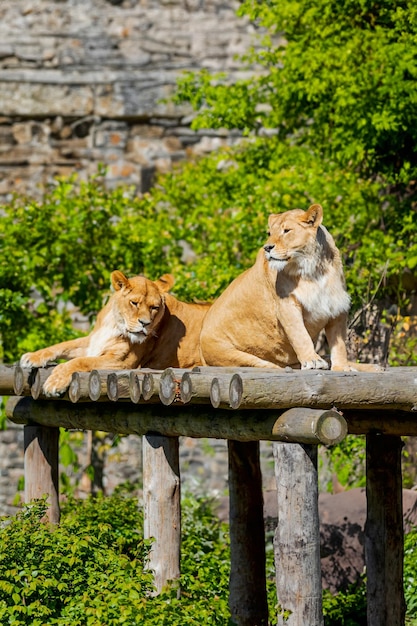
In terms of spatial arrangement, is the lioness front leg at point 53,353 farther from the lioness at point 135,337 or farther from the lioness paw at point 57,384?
the lioness paw at point 57,384

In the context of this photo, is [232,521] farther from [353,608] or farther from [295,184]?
[295,184]

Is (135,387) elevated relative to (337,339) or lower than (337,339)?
lower

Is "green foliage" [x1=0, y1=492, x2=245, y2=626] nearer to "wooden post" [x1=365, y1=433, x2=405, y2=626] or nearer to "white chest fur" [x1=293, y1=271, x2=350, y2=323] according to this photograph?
"wooden post" [x1=365, y1=433, x2=405, y2=626]

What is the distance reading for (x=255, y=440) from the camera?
647 cm

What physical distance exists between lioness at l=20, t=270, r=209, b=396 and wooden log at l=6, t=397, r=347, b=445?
34cm

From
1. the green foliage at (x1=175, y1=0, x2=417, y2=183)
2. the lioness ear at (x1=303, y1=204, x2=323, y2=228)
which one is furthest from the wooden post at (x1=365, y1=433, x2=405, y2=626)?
the green foliage at (x1=175, y1=0, x2=417, y2=183)

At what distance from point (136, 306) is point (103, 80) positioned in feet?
24.1

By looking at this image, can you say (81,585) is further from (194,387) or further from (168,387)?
(194,387)

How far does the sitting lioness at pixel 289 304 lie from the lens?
19.8 ft

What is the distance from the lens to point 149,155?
44.5 ft

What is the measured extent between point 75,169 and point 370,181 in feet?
13.2

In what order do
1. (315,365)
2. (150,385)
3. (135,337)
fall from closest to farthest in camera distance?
1. (315,365)
2. (150,385)
3. (135,337)

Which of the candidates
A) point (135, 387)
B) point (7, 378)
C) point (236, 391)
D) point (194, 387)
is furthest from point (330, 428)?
point (7, 378)

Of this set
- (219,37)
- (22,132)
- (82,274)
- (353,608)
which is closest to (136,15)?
(219,37)
